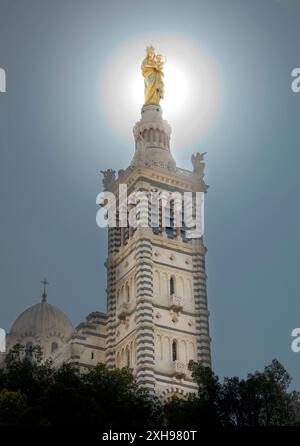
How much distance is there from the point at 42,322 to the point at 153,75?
21953 mm

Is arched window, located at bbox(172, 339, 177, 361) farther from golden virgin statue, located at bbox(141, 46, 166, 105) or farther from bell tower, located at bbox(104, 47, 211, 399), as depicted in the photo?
golden virgin statue, located at bbox(141, 46, 166, 105)

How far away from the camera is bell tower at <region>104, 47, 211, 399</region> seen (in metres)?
58.6

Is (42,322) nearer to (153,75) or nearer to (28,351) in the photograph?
(153,75)

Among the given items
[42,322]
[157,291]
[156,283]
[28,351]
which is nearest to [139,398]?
[28,351]

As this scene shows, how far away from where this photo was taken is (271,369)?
159 ft

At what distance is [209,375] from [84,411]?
28.9ft

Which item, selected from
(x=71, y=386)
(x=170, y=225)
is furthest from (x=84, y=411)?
(x=170, y=225)

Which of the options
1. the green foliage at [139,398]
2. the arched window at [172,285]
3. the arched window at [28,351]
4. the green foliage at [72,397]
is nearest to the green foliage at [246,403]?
the green foliage at [139,398]

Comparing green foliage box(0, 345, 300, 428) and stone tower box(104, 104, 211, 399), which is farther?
stone tower box(104, 104, 211, 399)

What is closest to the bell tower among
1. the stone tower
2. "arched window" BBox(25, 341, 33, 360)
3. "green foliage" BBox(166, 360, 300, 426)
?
the stone tower

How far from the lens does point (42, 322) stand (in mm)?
77438
